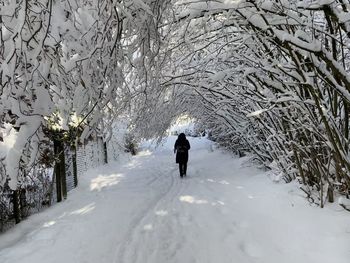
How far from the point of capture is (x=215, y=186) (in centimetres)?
1130

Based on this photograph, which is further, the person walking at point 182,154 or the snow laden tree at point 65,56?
the person walking at point 182,154

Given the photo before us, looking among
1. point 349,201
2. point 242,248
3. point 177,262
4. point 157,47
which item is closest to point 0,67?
point 157,47

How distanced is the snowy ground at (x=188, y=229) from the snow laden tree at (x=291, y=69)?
26.2 inches

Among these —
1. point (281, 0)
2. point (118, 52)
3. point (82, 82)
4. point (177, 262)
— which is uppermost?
point (281, 0)

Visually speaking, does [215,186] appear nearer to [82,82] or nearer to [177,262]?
[177,262]

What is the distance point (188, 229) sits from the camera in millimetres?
6945

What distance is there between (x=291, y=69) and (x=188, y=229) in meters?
2.91

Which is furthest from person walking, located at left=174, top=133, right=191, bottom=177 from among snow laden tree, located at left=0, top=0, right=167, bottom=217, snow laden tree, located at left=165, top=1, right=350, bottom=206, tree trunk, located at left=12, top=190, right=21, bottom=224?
snow laden tree, located at left=0, top=0, right=167, bottom=217

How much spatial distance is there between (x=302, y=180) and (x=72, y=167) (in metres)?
6.58

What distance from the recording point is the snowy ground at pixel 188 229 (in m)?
5.41

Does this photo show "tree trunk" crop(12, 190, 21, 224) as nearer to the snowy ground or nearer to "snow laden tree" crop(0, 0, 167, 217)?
the snowy ground

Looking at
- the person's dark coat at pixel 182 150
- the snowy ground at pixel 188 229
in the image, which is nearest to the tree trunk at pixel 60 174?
the snowy ground at pixel 188 229

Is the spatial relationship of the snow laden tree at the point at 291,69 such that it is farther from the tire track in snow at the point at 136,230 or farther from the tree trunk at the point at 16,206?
the tree trunk at the point at 16,206

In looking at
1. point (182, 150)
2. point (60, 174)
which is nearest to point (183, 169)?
point (182, 150)
